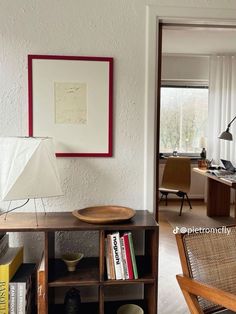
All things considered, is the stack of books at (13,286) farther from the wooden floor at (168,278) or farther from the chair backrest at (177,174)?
the chair backrest at (177,174)

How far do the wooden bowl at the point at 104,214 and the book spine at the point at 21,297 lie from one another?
0.47m

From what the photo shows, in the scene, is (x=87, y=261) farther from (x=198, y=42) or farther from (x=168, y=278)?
(x=198, y=42)

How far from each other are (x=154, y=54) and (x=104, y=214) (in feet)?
3.39

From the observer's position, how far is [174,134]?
554cm

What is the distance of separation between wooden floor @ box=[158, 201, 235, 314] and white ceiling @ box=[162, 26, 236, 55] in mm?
2359

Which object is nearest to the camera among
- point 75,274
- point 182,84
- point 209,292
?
point 209,292

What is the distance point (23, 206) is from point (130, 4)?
1.43m

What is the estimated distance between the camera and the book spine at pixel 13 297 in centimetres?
180

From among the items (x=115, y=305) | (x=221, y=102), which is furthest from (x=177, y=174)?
(x=115, y=305)

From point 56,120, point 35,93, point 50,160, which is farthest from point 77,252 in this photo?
point 35,93

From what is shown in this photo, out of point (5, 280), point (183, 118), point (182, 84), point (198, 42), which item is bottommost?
point (5, 280)

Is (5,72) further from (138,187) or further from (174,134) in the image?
(174,134)

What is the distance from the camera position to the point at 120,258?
72.7 inches

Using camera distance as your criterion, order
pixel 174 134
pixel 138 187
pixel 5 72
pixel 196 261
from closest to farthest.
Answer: pixel 196 261 → pixel 5 72 → pixel 138 187 → pixel 174 134
